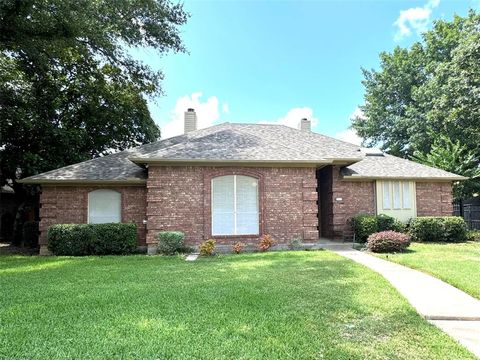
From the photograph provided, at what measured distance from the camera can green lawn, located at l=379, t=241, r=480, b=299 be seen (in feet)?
23.5

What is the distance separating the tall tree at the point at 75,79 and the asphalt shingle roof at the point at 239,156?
4635 mm

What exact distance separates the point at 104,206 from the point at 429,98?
80.3 ft

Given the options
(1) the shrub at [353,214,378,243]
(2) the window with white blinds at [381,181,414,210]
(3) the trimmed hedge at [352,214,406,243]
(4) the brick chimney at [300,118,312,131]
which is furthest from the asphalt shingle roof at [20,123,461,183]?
(4) the brick chimney at [300,118,312,131]

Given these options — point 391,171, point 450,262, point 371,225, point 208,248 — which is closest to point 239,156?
point 208,248

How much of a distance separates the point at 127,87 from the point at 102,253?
1051cm

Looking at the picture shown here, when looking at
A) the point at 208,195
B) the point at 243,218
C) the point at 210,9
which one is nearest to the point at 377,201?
the point at 243,218

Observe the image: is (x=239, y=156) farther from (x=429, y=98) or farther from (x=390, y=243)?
(x=429, y=98)

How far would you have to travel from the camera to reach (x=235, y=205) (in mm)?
12938

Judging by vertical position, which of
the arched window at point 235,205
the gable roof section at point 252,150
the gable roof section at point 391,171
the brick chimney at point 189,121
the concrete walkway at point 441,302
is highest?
the brick chimney at point 189,121

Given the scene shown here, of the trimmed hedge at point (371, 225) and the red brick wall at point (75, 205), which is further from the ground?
the red brick wall at point (75, 205)

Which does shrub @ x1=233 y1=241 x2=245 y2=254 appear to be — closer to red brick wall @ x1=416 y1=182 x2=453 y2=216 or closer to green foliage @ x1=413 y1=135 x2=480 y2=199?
red brick wall @ x1=416 y1=182 x2=453 y2=216

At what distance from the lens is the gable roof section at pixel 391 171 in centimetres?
1541

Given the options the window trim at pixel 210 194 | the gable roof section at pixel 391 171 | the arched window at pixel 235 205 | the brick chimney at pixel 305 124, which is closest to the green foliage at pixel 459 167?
the gable roof section at pixel 391 171

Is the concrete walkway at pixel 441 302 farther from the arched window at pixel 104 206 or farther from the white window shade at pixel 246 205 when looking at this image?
the arched window at pixel 104 206
